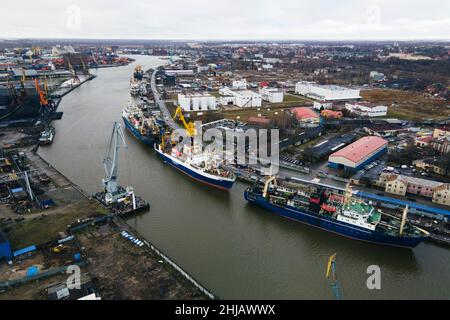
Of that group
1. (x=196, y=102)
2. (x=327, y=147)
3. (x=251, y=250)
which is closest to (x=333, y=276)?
(x=251, y=250)

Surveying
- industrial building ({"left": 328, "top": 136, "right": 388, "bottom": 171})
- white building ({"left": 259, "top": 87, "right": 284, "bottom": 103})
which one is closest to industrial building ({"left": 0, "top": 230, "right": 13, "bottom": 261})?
industrial building ({"left": 328, "top": 136, "right": 388, "bottom": 171})

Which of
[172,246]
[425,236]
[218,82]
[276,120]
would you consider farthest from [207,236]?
[218,82]

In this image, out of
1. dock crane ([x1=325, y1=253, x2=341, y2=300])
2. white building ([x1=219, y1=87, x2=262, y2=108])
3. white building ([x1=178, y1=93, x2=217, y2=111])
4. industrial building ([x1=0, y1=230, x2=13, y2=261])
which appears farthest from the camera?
white building ([x1=219, y1=87, x2=262, y2=108])

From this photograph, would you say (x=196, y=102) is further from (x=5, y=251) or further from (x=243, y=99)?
(x=5, y=251)

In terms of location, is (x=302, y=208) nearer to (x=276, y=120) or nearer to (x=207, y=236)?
(x=207, y=236)

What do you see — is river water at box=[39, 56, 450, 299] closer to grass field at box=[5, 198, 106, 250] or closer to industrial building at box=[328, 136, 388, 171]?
grass field at box=[5, 198, 106, 250]
